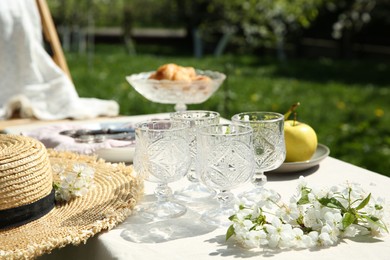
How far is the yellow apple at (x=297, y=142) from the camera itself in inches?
63.6

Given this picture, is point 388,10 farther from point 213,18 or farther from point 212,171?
point 212,171

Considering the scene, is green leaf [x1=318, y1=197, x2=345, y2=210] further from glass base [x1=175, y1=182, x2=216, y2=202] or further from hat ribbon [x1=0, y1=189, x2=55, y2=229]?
hat ribbon [x1=0, y1=189, x2=55, y2=229]

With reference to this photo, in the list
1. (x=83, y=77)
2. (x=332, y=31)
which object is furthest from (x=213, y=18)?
(x=83, y=77)

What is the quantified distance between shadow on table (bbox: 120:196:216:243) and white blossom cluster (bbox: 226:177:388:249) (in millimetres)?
102

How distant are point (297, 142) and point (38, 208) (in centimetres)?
72

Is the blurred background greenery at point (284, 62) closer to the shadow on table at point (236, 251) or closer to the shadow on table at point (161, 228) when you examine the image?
the shadow on table at point (161, 228)

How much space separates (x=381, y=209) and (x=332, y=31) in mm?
11351

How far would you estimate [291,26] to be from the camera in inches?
473

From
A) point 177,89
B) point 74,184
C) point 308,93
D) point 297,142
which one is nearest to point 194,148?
point 74,184

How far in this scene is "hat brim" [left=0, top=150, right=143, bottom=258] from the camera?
1101 millimetres

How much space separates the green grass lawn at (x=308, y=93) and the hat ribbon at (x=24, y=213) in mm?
2598

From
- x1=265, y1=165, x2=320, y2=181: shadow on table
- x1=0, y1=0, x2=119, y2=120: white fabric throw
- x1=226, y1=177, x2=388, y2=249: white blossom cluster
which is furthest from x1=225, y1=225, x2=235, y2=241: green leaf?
x1=0, y1=0, x2=119, y2=120: white fabric throw

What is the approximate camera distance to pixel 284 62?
9938 mm

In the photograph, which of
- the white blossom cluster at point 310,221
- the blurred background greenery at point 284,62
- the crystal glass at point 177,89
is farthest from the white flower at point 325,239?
the blurred background greenery at point 284,62
